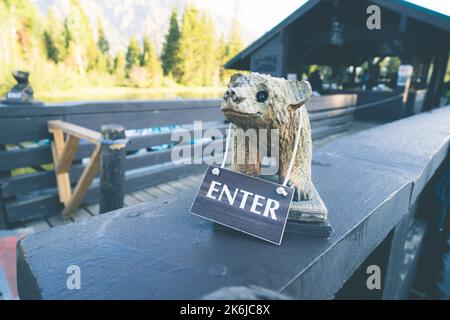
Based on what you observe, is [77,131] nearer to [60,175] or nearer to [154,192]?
[60,175]

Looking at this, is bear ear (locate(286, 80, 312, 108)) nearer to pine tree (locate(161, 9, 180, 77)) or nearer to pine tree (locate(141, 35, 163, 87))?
pine tree (locate(141, 35, 163, 87))

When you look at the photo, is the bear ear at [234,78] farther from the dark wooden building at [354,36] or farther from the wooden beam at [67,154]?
the dark wooden building at [354,36]

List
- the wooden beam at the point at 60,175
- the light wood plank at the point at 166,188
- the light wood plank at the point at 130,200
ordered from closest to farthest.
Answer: the wooden beam at the point at 60,175, the light wood plank at the point at 130,200, the light wood plank at the point at 166,188

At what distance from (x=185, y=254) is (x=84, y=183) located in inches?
106

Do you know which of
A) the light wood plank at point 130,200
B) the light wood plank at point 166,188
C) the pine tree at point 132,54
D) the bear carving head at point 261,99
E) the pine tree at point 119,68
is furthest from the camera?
the pine tree at point 132,54

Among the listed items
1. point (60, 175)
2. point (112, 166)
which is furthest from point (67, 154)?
point (112, 166)

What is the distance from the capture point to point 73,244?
1.02 meters

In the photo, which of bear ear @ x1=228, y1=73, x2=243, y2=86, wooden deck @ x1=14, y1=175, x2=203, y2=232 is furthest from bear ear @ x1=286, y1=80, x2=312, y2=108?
wooden deck @ x1=14, y1=175, x2=203, y2=232

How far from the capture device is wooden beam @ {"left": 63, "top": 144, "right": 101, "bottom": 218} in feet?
10.2

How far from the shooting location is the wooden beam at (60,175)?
3321mm

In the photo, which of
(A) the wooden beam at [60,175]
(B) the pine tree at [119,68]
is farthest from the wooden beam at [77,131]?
(B) the pine tree at [119,68]

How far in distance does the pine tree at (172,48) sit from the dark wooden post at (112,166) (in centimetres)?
3760

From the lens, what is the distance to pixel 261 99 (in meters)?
0.99

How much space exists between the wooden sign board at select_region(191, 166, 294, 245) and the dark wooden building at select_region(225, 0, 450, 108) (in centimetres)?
746
